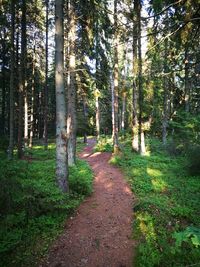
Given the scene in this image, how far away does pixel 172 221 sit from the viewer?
7887mm

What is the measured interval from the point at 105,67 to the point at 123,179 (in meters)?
11.2

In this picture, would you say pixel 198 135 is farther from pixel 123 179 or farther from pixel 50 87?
pixel 50 87

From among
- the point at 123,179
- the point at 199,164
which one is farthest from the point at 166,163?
the point at 123,179

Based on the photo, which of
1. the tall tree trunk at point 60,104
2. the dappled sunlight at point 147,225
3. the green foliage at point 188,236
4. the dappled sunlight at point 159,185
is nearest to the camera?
the green foliage at point 188,236

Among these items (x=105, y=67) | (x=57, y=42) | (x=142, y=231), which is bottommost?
(x=142, y=231)

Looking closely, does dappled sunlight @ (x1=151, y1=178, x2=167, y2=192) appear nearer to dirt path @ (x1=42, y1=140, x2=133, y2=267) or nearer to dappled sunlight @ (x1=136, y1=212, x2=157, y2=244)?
dirt path @ (x1=42, y1=140, x2=133, y2=267)

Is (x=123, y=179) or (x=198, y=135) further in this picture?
(x=198, y=135)

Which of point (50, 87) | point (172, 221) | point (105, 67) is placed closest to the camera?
point (172, 221)

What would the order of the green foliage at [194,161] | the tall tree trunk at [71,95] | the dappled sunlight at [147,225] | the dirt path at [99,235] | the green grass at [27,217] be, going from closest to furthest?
the green grass at [27,217] → the dirt path at [99,235] → the dappled sunlight at [147,225] → the green foliage at [194,161] → the tall tree trunk at [71,95]

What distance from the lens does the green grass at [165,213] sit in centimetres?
604

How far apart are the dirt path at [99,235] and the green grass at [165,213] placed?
1.15 feet

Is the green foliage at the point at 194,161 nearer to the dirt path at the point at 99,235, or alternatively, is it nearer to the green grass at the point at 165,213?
the green grass at the point at 165,213

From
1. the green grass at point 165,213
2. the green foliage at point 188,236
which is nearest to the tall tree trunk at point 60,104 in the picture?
the green grass at point 165,213

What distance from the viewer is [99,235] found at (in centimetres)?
727
